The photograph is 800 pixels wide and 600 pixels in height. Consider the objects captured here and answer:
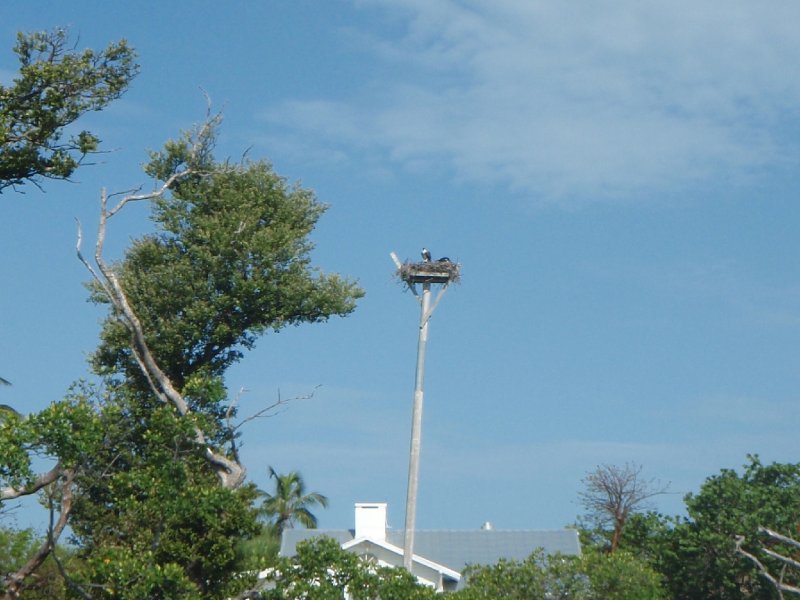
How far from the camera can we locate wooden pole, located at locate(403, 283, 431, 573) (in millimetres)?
26375

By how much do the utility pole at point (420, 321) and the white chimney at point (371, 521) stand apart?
12.0 meters

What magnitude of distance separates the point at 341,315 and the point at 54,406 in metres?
12.6

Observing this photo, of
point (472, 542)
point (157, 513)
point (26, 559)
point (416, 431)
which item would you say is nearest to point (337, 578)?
point (157, 513)

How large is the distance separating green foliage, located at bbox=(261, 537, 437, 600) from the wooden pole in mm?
6964

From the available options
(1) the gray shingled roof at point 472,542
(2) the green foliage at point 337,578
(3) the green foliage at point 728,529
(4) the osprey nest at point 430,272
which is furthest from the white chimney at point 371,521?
(2) the green foliage at point 337,578

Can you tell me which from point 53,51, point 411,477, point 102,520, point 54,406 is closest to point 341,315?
point 411,477

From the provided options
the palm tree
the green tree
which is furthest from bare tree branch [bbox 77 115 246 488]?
the palm tree

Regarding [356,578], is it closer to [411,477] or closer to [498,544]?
[411,477]

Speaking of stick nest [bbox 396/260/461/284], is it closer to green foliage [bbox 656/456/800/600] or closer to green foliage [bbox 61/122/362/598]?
green foliage [bbox 61/122/362/598]

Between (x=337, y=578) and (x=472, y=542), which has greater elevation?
(x=472, y=542)

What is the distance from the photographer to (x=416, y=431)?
27234mm

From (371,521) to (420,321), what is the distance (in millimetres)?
13230

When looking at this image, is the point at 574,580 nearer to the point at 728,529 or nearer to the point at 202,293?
the point at 202,293

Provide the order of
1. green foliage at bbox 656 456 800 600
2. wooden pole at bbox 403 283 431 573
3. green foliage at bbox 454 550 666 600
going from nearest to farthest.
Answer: green foliage at bbox 454 550 666 600 → wooden pole at bbox 403 283 431 573 → green foliage at bbox 656 456 800 600
